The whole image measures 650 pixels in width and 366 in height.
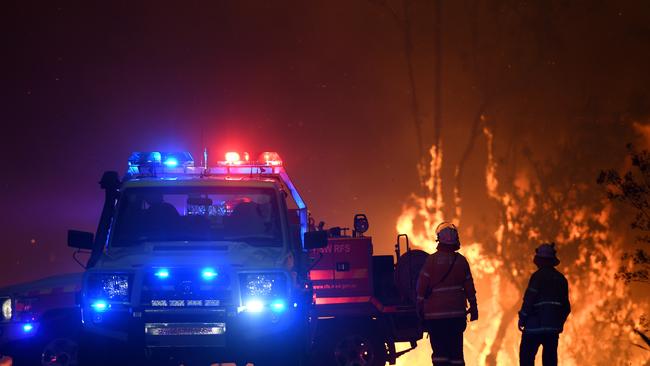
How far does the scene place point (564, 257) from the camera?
9781 centimetres

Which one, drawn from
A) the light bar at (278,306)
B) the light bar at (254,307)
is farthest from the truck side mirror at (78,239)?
the light bar at (278,306)

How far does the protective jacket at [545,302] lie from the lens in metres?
12.1

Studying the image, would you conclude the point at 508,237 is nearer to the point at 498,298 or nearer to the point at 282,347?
the point at 498,298

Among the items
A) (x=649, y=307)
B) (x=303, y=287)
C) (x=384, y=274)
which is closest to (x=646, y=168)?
(x=384, y=274)

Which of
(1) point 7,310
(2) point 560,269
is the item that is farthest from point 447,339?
(2) point 560,269

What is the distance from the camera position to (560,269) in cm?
9950

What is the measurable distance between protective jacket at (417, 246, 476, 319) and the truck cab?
3.96ft

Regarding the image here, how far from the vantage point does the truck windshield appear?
424 inches

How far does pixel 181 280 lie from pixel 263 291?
812 mm

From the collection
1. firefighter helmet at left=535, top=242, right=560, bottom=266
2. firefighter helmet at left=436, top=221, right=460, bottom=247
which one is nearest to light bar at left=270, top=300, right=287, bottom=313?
firefighter helmet at left=436, top=221, right=460, bottom=247

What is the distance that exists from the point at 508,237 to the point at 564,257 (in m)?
12.2

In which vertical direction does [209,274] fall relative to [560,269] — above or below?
below

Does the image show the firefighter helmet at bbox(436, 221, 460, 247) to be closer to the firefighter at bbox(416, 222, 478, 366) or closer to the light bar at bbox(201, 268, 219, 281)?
the firefighter at bbox(416, 222, 478, 366)

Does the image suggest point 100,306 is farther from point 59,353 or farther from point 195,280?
point 59,353
